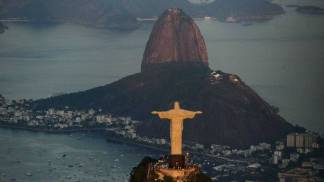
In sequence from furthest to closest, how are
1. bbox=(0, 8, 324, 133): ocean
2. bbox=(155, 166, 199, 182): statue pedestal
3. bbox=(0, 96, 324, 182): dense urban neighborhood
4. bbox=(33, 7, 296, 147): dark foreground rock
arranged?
bbox=(0, 8, 324, 133): ocean → bbox=(33, 7, 296, 147): dark foreground rock → bbox=(0, 96, 324, 182): dense urban neighborhood → bbox=(155, 166, 199, 182): statue pedestal

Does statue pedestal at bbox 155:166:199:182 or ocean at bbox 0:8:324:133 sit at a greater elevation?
ocean at bbox 0:8:324:133

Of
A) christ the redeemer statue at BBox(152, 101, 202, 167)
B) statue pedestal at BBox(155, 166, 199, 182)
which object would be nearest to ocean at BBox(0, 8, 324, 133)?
christ the redeemer statue at BBox(152, 101, 202, 167)

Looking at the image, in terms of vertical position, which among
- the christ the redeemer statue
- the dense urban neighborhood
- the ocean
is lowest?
the dense urban neighborhood

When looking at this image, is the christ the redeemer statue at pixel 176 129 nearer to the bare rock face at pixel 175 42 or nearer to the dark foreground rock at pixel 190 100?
the dark foreground rock at pixel 190 100

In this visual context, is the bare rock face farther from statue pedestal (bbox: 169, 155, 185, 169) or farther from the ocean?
statue pedestal (bbox: 169, 155, 185, 169)

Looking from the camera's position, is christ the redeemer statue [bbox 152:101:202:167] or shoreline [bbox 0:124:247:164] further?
shoreline [bbox 0:124:247:164]

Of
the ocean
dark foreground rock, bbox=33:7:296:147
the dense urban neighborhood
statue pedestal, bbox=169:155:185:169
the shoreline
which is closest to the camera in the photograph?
statue pedestal, bbox=169:155:185:169

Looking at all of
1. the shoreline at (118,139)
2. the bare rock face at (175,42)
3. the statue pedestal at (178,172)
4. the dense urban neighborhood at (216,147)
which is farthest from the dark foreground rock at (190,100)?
the statue pedestal at (178,172)

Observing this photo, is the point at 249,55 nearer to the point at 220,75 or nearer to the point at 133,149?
the point at 220,75
